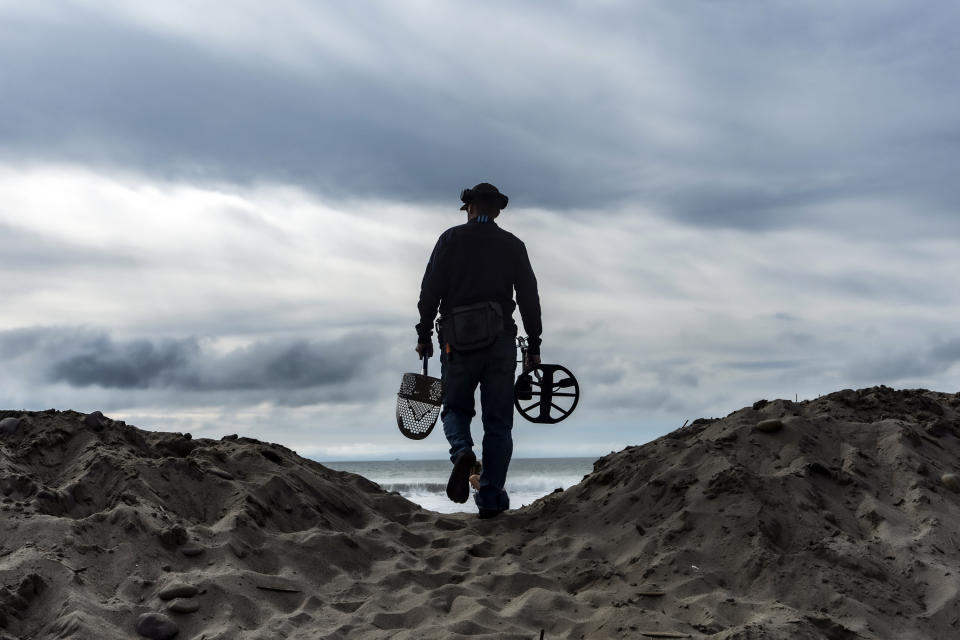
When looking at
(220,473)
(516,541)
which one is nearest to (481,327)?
(516,541)

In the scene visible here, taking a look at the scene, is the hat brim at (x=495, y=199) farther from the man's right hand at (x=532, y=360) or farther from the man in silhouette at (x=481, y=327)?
the man's right hand at (x=532, y=360)

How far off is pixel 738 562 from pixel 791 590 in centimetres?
37

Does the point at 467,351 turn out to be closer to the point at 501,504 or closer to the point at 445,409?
the point at 445,409

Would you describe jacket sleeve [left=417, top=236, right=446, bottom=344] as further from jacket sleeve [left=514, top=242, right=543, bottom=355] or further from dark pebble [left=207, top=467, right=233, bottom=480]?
dark pebble [left=207, top=467, right=233, bottom=480]

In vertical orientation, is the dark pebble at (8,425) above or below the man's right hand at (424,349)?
below

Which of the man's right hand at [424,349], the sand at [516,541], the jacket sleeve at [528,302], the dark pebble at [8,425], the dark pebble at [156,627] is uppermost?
the jacket sleeve at [528,302]

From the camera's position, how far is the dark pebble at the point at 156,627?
4.09 meters

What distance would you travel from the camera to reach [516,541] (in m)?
5.88

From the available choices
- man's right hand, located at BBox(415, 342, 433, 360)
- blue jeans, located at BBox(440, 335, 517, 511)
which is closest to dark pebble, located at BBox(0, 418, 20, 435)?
man's right hand, located at BBox(415, 342, 433, 360)

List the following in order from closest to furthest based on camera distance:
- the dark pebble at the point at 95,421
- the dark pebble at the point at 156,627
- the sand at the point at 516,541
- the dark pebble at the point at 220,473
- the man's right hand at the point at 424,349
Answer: the dark pebble at the point at 156,627
the sand at the point at 516,541
the dark pebble at the point at 220,473
the dark pebble at the point at 95,421
the man's right hand at the point at 424,349

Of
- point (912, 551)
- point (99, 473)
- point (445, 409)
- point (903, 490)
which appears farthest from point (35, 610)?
point (903, 490)

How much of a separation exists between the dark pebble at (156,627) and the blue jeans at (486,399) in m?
2.71

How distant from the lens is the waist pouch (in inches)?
247

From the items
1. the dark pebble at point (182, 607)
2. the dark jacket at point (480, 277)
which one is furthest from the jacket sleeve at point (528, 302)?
the dark pebble at point (182, 607)
